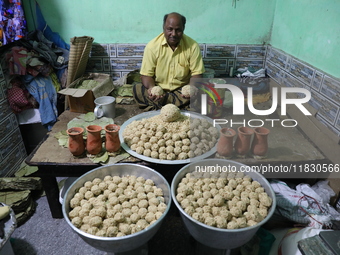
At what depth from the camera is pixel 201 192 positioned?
149cm

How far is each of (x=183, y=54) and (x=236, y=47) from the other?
95 cm

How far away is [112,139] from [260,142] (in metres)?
1.03

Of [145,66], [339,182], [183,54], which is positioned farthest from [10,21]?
[339,182]

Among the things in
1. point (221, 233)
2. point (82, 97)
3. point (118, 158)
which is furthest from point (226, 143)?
point (82, 97)

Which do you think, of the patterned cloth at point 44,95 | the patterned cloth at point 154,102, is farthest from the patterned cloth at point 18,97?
the patterned cloth at point 154,102

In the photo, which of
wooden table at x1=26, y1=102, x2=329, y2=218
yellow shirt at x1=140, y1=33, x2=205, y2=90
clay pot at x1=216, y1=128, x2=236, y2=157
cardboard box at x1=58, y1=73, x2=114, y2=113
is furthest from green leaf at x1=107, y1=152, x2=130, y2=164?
yellow shirt at x1=140, y1=33, x2=205, y2=90

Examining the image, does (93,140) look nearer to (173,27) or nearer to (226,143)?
(226,143)

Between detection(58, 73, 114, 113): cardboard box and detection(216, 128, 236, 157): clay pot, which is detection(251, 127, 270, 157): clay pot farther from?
detection(58, 73, 114, 113): cardboard box

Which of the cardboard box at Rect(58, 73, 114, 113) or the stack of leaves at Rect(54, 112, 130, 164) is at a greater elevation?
the cardboard box at Rect(58, 73, 114, 113)

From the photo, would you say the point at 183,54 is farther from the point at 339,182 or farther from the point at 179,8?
the point at 339,182

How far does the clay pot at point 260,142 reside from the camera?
1.70 meters

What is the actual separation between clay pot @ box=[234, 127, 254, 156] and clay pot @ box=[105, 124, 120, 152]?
2.78 ft

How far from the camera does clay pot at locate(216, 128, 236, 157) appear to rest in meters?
1.69

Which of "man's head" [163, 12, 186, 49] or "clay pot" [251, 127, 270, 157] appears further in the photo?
"man's head" [163, 12, 186, 49]
